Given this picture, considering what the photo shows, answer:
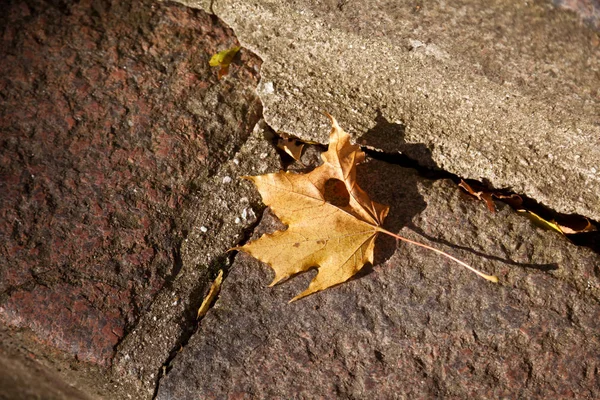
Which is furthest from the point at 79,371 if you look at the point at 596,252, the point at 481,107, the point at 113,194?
the point at 596,252

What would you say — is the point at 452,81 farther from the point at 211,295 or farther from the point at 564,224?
the point at 211,295

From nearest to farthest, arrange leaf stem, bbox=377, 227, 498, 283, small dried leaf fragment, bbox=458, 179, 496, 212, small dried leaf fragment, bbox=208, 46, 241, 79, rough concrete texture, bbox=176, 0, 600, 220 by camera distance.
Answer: rough concrete texture, bbox=176, 0, 600, 220 < leaf stem, bbox=377, 227, 498, 283 < small dried leaf fragment, bbox=458, 179, 496, 212 < small dried leaf fragment, bbox=208, 46, 241, 79

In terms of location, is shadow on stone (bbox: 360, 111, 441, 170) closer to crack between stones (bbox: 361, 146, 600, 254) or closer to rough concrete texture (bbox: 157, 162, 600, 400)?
crack between stones (bbox: 361, 146, 600, 254)

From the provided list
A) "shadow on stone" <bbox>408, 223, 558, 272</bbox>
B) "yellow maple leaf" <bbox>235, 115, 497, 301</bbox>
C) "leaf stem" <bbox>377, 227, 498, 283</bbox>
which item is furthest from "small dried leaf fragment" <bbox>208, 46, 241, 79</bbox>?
"shadow on stone" <bbox>408, 223, 558, 272</bbox>

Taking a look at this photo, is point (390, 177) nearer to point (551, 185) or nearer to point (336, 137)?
point (336, 137)

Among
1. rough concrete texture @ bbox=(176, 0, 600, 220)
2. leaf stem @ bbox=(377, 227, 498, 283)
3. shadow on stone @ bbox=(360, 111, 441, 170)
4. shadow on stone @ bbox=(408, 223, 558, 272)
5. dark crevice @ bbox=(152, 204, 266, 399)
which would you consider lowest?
dark crevice @ bbox=(152, 204, 266, 399)

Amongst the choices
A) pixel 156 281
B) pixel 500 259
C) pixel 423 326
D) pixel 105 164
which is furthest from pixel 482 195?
pixel 105 164

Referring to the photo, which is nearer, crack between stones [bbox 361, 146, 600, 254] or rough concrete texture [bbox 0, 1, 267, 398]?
rough concrete texture [bbox 0, 1, 267, 398]
